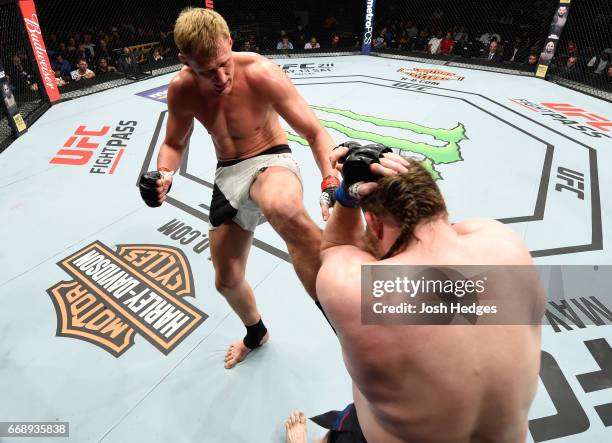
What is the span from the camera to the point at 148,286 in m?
2.59

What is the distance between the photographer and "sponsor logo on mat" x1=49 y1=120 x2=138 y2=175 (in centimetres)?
428

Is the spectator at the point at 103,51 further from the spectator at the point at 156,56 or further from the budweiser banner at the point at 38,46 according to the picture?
the budweiser banner at the point at 38,46

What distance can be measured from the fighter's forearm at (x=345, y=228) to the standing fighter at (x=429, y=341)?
8 cm

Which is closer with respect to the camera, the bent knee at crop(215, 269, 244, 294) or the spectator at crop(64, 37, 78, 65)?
the bent knee at crop(215, 269, 244, 294)

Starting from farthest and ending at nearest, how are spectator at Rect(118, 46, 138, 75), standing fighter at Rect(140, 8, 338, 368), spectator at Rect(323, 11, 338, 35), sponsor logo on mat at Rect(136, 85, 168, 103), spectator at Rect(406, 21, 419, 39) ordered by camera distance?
spectator at Rect(323, 11, 338, 35)
spectator at Rect(406, 21, 419, 39)
spectator at Rect(118, 46, 138, 75)
sponsor logo on mat at Rect(136, 85, 168, 103)
standing fighter at Rect(140, 8, 338, 368)

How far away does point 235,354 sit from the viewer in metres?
2.12

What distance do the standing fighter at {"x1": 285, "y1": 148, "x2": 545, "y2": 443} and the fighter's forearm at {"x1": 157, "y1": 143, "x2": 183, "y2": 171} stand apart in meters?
1.23

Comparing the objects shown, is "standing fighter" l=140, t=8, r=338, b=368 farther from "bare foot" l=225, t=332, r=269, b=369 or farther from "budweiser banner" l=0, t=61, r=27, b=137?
"budweiser banner" l=0, t=61, r=27, b=137

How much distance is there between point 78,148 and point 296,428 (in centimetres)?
451

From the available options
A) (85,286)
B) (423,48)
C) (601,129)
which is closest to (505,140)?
(601,129)

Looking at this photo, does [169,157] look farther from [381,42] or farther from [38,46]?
[381,42]

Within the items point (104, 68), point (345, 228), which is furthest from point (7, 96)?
point (345, 228)

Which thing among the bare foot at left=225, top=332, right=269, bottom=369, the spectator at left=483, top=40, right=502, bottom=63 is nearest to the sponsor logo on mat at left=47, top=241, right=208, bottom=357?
the bare foot at left=225, top=332, right=269, bottom=369

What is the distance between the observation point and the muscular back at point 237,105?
1.76m
